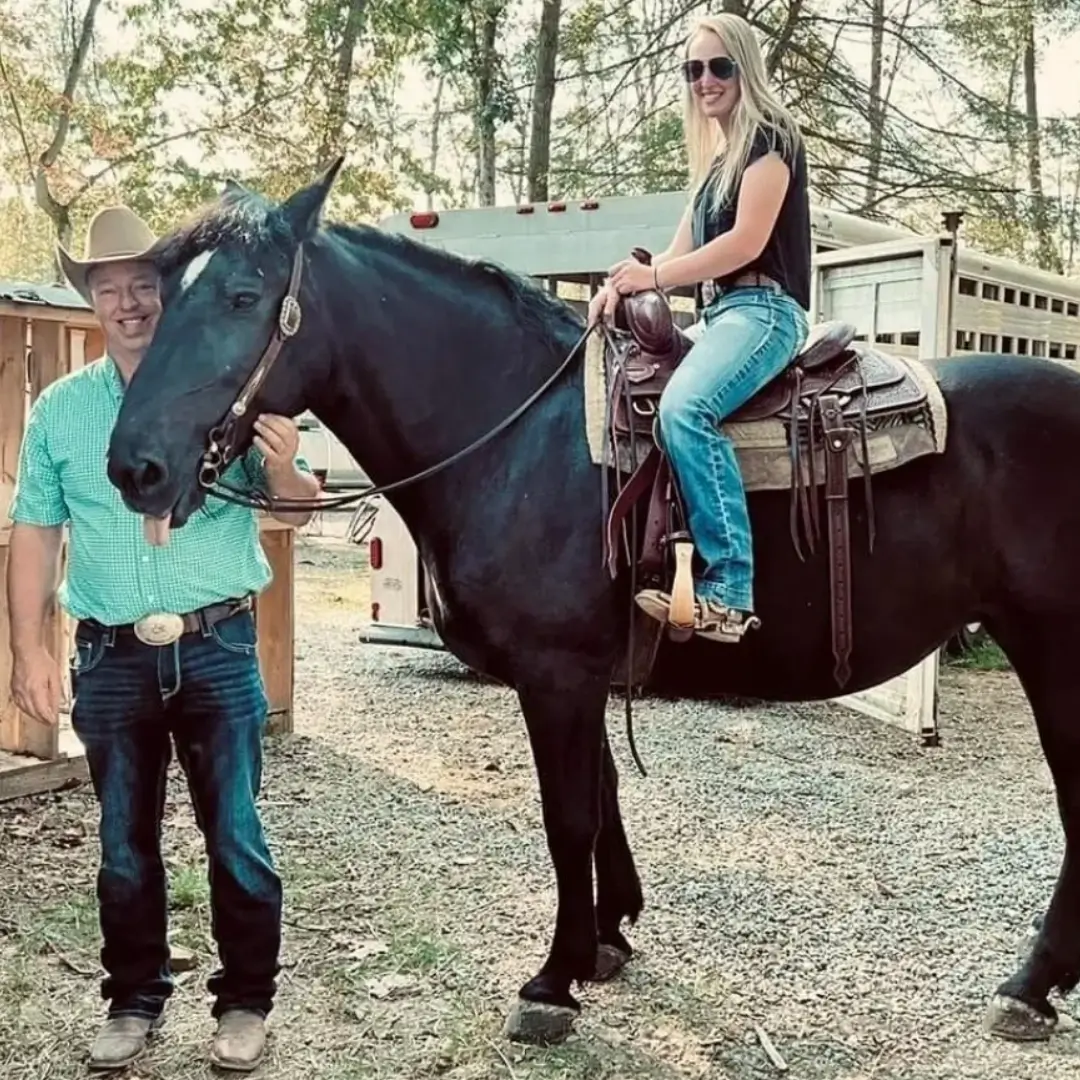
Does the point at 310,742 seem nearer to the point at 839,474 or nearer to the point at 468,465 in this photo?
the point at 468,465

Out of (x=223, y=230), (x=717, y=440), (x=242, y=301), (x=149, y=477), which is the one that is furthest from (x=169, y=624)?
(x=717, y=440)

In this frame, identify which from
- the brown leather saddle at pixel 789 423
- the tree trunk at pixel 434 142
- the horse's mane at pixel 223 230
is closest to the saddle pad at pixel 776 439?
the brown leather saddle at pixel 789 423

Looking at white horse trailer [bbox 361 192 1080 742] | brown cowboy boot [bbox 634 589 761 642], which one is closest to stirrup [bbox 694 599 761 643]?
brown cowboy boot [bbox 634 589 761 642]

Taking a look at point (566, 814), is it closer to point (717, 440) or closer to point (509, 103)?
point (717, 440)

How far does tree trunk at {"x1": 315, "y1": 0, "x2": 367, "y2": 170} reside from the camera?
15359mm

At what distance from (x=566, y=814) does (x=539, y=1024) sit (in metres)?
0.59

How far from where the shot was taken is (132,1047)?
301cm

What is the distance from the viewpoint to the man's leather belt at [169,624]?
111 inches

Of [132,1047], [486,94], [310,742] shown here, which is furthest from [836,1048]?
[486,94]

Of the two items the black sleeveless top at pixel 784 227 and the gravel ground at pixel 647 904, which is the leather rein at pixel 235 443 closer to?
the black sleeveless top at pixel 784 227

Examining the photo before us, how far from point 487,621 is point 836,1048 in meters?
1.49

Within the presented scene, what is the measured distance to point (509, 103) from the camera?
1338 centimetres

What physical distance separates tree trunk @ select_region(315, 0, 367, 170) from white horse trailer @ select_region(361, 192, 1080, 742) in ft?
29.1

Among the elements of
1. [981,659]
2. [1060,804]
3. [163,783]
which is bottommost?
[981,659]
